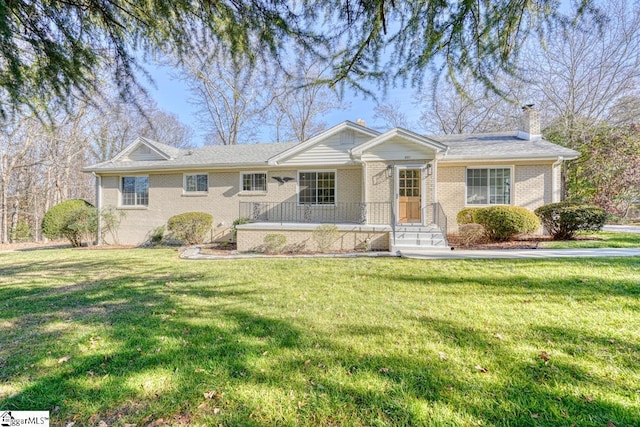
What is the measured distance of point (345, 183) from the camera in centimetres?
1180

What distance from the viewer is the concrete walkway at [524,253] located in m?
6.70

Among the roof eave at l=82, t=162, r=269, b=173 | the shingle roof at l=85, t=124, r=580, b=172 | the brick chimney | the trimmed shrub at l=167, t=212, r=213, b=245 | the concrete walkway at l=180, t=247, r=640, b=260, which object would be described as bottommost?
the concrete walkway at l=180, t=247, r=640, b=260

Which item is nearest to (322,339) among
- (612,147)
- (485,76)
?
(485,76)

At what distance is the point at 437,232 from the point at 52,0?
9.80 metres

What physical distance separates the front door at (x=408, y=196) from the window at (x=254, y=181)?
6.18m

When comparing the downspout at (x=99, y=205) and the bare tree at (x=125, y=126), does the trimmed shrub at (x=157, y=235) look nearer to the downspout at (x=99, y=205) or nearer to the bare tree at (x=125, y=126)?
the downspout at (x=99, y=205)

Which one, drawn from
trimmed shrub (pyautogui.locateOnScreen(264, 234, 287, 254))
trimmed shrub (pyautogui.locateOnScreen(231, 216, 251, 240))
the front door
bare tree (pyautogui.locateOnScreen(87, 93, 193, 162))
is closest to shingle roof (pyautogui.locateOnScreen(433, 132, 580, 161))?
the front door

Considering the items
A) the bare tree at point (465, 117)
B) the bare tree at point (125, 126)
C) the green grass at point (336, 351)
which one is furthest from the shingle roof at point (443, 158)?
the green grass at point (336, 351)

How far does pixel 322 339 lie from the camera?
3.13 meters

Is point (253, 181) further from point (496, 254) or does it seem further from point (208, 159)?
point (496, 254)

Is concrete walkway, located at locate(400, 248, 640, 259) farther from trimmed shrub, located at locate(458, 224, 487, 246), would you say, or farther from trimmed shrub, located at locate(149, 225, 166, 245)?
trimmed shrub, located at locate(149, 225, 166, 245)

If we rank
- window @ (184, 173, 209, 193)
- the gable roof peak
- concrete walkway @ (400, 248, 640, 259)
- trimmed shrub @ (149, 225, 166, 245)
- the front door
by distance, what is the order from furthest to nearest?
window @ (184, 173, 209, 193)
trimmed shrub @ (149, 225, 166, 245)
the gable roof peak
the front door
concrete walkway @ (400, 248, 640, 259)

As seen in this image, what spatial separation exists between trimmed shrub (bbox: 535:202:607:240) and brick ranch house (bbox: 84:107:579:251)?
64.0 inches

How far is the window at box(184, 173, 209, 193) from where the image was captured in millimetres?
13266
